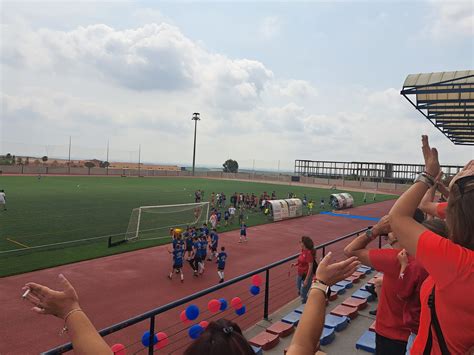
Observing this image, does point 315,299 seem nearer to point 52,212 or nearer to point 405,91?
point 405,91

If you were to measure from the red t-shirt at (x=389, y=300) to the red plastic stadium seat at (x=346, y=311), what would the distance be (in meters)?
3.85

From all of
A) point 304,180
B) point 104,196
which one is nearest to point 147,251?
point 104,196

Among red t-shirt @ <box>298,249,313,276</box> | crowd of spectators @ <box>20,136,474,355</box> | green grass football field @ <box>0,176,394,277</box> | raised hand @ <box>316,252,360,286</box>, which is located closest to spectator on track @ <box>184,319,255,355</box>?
crowd of spectators @ <box>20,136,474,355</box>

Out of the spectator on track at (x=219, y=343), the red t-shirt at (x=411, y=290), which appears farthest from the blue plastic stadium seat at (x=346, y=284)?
the spectator on track at (x=219, y=343)

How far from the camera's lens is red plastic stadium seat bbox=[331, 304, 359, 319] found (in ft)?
24.4

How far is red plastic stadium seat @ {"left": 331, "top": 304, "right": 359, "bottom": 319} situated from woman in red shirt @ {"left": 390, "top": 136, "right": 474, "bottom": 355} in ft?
18.8

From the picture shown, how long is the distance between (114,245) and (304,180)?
215 feet

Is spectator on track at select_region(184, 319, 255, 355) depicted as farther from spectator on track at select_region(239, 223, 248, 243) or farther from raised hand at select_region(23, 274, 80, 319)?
spectator on track at select_region(239, 223, 248, 243)

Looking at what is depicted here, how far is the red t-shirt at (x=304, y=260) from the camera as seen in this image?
29.6 ft

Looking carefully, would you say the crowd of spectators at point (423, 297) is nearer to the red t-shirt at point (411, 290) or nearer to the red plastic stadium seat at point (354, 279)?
the red t-shirt at point (411, 290)

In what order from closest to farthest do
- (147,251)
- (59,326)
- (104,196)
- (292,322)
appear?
(292,322) → (59,326) → (147,251) → (104,196)

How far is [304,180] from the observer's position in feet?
260

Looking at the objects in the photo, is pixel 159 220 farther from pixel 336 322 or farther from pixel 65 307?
pixel 65 307

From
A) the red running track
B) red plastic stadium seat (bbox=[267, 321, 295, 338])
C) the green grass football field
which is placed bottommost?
the red running track
